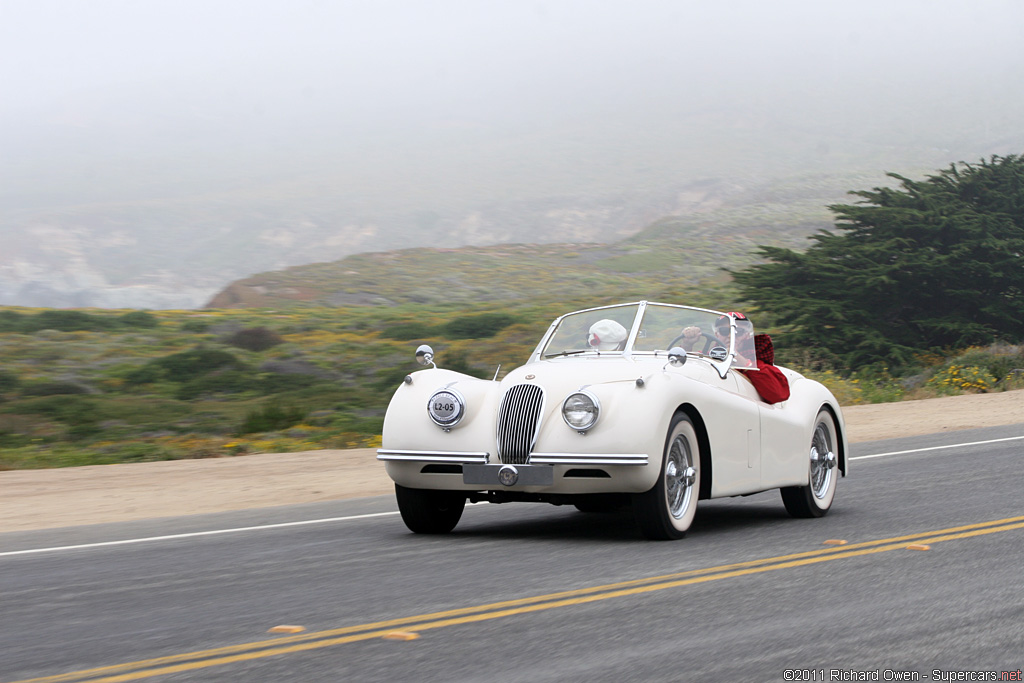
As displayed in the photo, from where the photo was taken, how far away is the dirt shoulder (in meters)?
11.9

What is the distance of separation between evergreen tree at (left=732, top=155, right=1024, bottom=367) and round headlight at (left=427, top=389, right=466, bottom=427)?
36.7 meters

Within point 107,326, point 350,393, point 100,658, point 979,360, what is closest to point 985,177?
point 979,360

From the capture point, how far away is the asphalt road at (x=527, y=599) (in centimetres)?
458

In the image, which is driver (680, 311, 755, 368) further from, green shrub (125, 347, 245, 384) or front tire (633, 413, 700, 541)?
green shrub (125, 347, 245, 384)

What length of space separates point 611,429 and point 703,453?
992 mm

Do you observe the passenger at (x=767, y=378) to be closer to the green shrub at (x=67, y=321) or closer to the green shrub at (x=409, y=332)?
the green shrub at (x=409, y=332)

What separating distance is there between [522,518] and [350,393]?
25442mm

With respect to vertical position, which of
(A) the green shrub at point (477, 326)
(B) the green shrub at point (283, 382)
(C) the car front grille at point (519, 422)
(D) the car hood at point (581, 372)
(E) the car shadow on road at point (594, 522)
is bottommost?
(E) the car shadow on road at point (594, 522)

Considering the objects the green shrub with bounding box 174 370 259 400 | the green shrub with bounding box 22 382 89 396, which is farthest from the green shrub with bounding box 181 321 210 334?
the green shrub with bounding box 22 382 89 396

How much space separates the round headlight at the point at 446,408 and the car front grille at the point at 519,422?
28cm

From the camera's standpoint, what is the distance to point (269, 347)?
153 ft

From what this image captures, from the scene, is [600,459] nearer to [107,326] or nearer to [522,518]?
[522,518]

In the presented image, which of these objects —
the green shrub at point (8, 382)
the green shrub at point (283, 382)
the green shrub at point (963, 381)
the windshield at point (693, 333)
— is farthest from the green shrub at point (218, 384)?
the windshield at point (693, 333)

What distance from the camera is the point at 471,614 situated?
5488 mm
